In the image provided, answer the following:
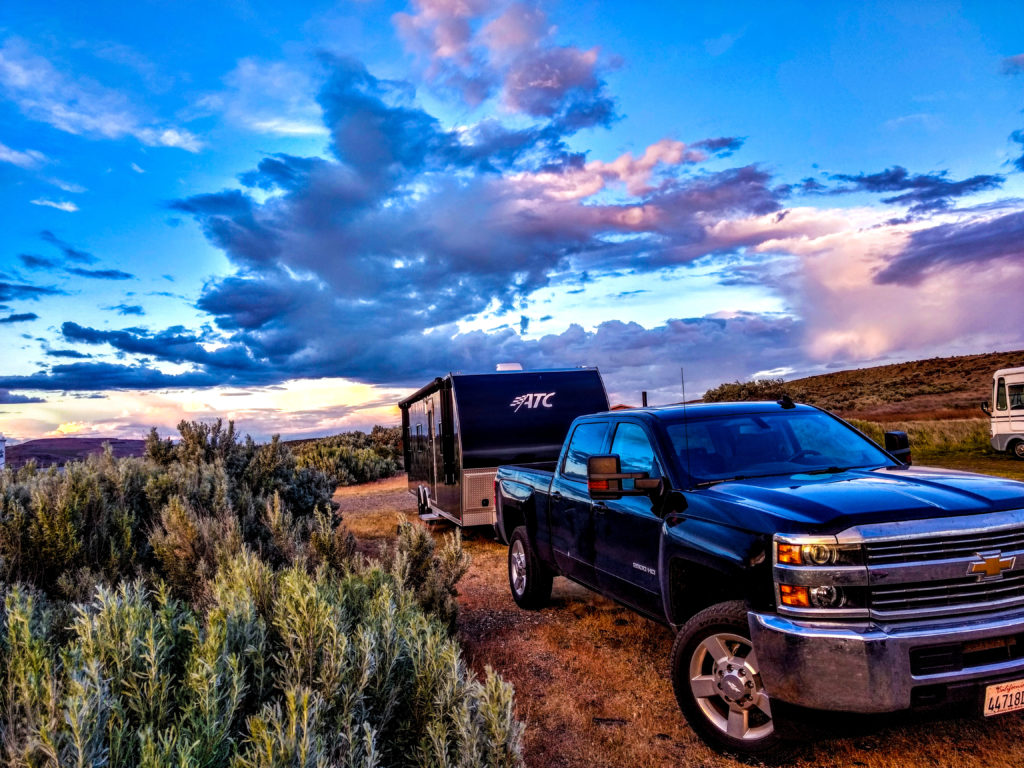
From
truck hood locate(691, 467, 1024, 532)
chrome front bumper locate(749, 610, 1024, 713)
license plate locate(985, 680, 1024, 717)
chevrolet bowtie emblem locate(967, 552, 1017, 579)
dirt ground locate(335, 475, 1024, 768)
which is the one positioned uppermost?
truck hood locate(691, 467, 1024, 532)

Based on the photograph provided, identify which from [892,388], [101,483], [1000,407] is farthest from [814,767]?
[892,388]

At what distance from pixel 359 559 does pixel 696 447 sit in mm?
3343

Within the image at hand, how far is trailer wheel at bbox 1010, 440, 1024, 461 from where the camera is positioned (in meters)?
19.6

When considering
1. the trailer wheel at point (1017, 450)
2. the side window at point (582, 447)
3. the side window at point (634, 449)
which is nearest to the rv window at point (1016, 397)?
the trailer wheel at point (1017, 450)

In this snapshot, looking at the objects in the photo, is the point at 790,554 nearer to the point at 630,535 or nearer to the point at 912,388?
the point at 630,535

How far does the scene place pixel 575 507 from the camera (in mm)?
6043

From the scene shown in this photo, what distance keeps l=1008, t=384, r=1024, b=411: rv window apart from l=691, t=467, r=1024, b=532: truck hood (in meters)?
19.6

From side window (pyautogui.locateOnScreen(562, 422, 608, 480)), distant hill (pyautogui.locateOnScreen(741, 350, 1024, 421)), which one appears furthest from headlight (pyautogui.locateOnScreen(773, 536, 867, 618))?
distant hill (pyautogui.locateOnScreen(741, 350, 1024, 421))

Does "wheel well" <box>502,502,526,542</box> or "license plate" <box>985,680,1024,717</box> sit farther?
"wheel well" <box>502,502,526,542</box>

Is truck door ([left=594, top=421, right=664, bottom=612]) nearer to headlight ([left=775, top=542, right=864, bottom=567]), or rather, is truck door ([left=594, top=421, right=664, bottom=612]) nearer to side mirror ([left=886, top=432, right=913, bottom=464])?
headlight ([left=775, top=542, right=864, bottom=567])

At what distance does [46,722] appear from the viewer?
2.61 m

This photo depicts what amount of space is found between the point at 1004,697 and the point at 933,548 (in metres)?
0.77

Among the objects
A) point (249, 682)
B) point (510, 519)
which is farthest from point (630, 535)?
point (510, 519)

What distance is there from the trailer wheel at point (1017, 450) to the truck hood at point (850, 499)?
19014mm
